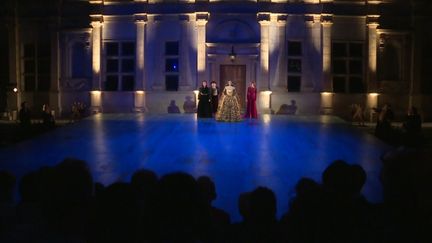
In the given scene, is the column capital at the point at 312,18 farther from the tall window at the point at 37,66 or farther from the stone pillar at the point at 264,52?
the tall window at the point at 37,66

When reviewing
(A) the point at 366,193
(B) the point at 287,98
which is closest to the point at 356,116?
(B) the point at 287,98

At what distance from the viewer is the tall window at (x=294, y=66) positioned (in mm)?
25125

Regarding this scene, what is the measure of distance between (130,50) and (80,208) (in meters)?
21.5

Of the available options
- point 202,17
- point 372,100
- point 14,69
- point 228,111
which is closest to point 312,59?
point 372,100

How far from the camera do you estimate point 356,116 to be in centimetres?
2373

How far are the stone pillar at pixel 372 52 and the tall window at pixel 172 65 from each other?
8.10 meters

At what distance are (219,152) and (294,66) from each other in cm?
1400

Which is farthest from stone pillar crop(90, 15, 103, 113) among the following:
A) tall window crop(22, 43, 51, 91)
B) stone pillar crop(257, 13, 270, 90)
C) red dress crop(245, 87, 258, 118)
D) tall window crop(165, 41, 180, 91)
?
red dress crop(245, 87, 258, 118)

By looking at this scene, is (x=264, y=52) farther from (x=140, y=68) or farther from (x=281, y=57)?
(x=140, y=68)

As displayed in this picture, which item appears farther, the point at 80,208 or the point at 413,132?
the point at 413,132

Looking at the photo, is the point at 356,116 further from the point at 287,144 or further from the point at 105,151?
the point at 105,151

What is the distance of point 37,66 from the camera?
88.9 feet

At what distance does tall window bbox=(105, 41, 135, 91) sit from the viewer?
84.6ft

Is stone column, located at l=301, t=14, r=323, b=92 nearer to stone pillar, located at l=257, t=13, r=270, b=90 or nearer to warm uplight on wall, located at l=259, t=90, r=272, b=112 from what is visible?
warm uplight on wall, located at l=259, t=90, r=272, b=112
